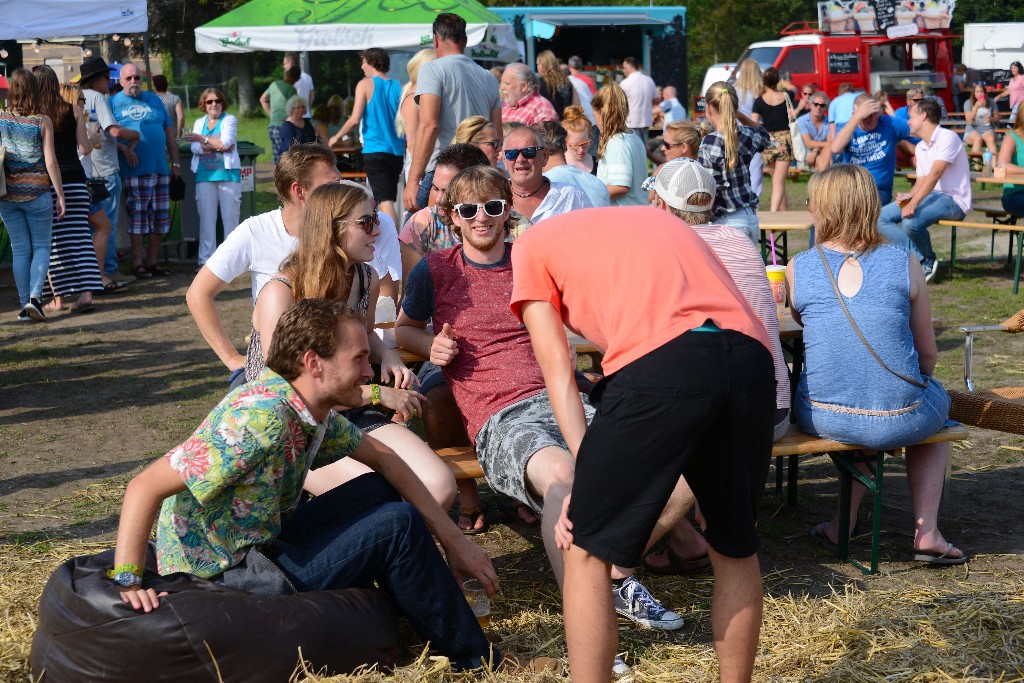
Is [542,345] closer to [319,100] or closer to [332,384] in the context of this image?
[332,384]

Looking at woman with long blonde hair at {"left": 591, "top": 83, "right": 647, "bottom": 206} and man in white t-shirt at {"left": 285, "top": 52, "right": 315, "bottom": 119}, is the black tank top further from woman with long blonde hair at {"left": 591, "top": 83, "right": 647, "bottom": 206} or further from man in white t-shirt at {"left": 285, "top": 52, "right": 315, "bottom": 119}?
→ man in white t-shirt at {"left": 285, "top": 52, "right": 315, "bottom": 119}

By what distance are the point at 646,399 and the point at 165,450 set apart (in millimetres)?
3975

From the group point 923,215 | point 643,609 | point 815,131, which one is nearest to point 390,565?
point 643,609

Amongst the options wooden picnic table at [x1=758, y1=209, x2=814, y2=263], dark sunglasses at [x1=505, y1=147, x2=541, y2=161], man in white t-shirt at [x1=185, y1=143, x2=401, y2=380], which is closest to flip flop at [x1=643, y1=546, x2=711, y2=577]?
man in white t-shirt at [x1=185, y1=143, x2=401, y2=380]

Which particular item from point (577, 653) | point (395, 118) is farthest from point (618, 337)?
point (395, 118)

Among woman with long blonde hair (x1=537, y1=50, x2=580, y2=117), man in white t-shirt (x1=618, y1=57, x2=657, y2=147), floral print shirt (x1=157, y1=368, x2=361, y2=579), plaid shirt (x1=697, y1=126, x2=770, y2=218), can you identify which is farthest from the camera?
man in white t-shirt (x1=618, y1=57, x2=657, y2=147)

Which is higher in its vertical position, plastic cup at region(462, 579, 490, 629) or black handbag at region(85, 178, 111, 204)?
black handbag at region(85, 178, 111, 204)

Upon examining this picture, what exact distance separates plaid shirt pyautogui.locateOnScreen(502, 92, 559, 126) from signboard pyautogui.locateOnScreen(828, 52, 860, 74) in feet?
46.9

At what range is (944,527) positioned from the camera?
15.8 ft

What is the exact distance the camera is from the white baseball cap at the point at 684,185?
161 inches

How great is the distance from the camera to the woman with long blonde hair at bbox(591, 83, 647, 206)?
796 centimetres

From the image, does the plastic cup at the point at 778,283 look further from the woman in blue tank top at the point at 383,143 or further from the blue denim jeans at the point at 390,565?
the woman in blue tank top at the point at 383,143

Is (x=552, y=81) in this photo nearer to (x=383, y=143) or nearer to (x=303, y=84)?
(x=383, y=143)

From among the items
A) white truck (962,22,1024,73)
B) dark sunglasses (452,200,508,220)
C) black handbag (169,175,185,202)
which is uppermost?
white truck (962,22,1024,73)
